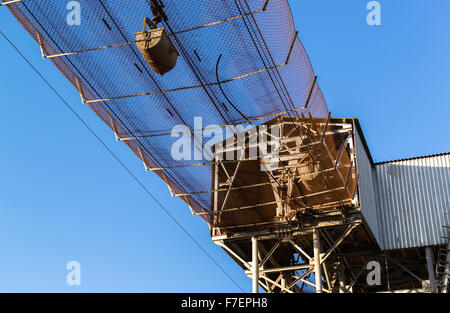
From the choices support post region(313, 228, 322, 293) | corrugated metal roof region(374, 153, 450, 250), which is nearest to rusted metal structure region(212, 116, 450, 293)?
support post region(313, 228, 322, 293)

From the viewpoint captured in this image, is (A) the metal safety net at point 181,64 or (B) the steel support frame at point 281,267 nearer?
(A) the metal safety net at point 181,64

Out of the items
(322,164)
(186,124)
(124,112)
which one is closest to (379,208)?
(322,164)

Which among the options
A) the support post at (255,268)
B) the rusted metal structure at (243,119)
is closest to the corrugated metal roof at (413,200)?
the rusted metal structure at (243,119)

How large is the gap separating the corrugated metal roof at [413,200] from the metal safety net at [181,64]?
33.6ft

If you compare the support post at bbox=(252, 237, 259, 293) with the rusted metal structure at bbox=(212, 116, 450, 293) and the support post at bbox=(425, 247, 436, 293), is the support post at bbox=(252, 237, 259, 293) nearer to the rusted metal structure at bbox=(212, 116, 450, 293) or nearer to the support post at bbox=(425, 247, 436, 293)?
the rusted metal structure at bbox=(212, 116, 450, 293)

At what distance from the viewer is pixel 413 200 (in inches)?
1096

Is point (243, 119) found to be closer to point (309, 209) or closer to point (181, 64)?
point (181, 64)

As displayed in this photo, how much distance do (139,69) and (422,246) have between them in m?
16.7

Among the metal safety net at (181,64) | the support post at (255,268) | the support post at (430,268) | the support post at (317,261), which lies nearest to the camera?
the metal safety net at (181,64)

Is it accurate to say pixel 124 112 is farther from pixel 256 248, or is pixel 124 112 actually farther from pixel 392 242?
pixel 392 242

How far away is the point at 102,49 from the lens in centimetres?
1639

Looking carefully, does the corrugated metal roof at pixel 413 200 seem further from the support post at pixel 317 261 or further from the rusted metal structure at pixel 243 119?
the support post at pixel 317 261

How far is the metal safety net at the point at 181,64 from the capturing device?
50.6 ft

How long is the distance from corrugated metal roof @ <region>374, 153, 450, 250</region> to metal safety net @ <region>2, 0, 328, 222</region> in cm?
1024
